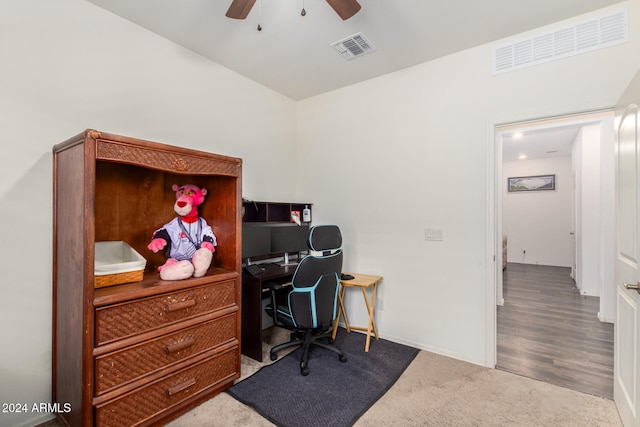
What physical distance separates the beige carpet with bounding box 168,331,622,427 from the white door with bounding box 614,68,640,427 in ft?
0.81

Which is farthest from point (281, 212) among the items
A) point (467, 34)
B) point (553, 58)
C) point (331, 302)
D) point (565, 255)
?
point (565, 255)

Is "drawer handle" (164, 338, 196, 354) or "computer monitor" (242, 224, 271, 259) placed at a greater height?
"computer monitor" (242, 224, 271, 259)

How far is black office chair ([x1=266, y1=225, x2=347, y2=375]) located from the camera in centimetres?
230

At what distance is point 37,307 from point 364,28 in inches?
116

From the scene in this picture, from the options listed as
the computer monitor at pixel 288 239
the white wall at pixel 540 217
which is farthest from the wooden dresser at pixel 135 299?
the white wall at pixel 540 217

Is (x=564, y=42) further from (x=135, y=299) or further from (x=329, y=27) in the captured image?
(x=135, y=299)

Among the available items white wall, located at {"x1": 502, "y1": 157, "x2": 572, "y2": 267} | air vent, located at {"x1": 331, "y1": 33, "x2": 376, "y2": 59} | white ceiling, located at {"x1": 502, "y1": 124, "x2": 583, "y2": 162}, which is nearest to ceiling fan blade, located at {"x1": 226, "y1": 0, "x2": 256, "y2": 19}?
air vent, located at {"x1": 331, "y1": 33, "x2": 376, "y2": 59}

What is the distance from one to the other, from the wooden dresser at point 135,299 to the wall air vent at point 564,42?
2360mm

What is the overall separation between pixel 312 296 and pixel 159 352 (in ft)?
3.59

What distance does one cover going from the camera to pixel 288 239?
316 cm

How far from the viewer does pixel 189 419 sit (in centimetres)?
182

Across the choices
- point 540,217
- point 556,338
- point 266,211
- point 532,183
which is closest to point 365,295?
point 266,211

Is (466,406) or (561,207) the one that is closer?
(466,406)

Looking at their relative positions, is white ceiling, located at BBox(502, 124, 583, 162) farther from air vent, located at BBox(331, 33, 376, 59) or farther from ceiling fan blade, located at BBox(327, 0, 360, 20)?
ceiling fan blade, located at BBox(327, 0, 360, 20)
